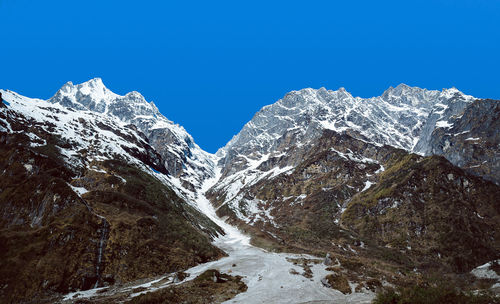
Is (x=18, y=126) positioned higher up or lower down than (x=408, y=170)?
higher up

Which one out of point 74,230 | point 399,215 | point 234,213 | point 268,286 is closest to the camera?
point 268,286

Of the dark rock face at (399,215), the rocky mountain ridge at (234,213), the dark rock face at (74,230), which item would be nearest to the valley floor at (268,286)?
the rocky mountain ridge at (234,213)

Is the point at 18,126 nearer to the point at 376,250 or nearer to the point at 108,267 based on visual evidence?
the point at 108,267

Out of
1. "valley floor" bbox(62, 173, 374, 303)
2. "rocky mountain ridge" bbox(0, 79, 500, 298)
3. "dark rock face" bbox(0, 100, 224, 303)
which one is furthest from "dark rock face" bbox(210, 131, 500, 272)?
"dark rock face" bbox(0, 100, 224, 303)

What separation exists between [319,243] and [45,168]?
9676 cm

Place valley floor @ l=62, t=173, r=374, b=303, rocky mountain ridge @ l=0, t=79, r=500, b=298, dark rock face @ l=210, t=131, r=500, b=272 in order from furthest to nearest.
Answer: dark rock face @ l=210, t=131, r=500, b=272 → rocky mountain ridge @ l=0, t=79, r=500, b=298 → valley floor @ l=62, t=173, r=374, b=303

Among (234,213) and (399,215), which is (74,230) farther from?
(234,213)

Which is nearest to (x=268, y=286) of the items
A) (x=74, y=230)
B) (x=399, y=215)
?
(x=74, y=230)

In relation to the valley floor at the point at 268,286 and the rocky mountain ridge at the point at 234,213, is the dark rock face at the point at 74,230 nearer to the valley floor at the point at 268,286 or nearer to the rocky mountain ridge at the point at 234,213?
the rocky mountain ridge at the point at 234,213

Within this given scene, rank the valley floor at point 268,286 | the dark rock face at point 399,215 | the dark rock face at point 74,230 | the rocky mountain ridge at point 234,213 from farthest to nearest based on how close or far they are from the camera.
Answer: the dark rock face at point 399,215
the rocky mountain ridge at point 234,213
the dark rock face at point 74,230
the valley floor at point 268,286

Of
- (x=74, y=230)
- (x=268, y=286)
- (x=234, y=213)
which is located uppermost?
(x=234, y=213)

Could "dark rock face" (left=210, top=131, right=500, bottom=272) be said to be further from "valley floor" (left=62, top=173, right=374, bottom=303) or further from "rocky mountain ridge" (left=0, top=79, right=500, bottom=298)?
"valley floor" (left=62, top=173, right=374, bottom=303)

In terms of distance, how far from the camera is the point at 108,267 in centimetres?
5441

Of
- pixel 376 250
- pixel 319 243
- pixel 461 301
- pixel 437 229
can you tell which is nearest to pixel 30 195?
pixel 461 301
